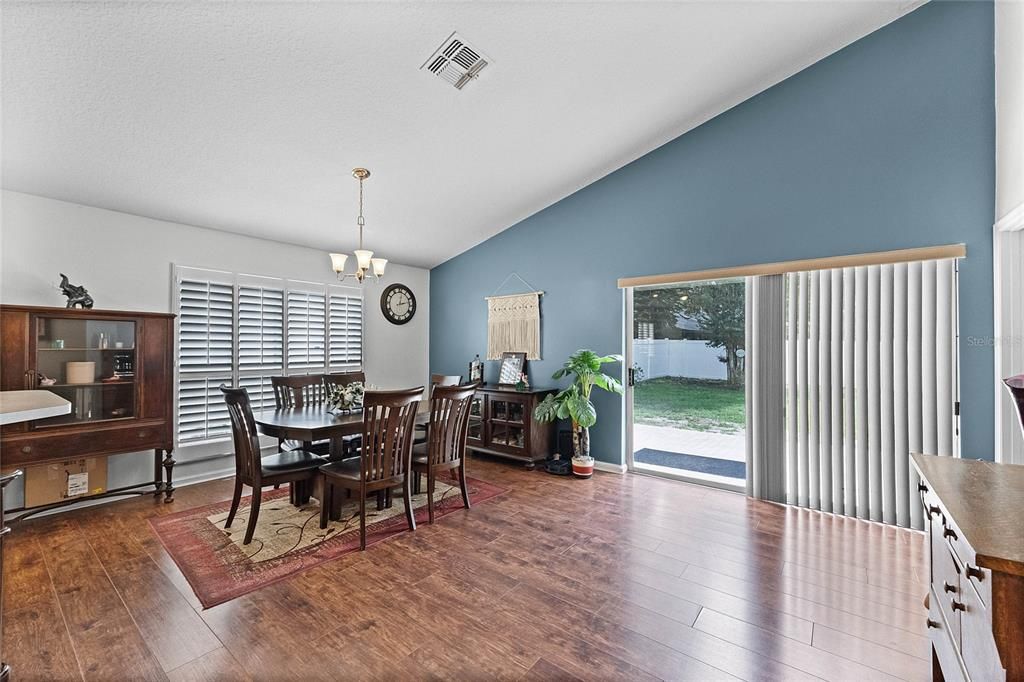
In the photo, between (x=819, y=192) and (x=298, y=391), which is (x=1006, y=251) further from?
(x=298, y=391)

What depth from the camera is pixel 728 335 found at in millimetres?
4039

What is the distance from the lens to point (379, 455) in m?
2.95

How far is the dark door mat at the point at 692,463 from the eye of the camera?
4.04 metres

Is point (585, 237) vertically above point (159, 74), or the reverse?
point (159, 74)

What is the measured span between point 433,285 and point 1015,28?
5.66m

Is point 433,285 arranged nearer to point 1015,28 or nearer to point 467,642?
point 467,642

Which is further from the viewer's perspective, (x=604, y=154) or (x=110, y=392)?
(x=604, y=154)

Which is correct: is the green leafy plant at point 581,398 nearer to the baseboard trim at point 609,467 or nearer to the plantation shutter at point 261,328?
the baseboard trim at point 609,467

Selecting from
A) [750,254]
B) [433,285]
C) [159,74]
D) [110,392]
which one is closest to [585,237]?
[750,254]

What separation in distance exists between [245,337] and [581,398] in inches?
137

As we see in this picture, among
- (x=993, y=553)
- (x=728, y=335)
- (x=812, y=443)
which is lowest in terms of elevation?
(x=812, y=443)

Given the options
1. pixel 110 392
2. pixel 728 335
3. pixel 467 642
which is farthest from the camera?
pixel 728 335

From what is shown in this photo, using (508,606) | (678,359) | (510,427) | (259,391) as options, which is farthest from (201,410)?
(678,359)

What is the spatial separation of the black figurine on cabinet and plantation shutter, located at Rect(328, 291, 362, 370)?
2.15 meters
